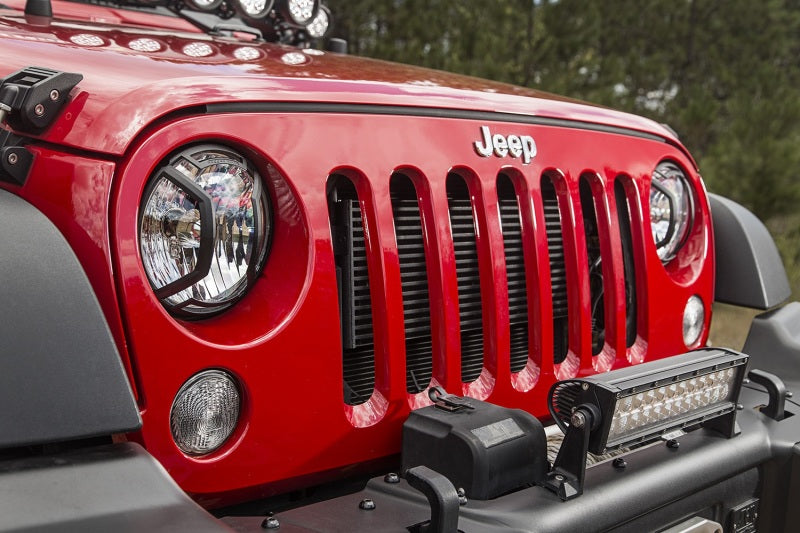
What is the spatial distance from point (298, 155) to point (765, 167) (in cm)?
692

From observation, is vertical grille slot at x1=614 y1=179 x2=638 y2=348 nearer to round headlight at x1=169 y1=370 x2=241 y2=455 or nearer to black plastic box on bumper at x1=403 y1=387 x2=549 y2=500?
black plastic box on bumper at x1=403 y1=387 x2=549 y2=500

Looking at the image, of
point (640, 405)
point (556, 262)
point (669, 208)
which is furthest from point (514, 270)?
point (669, 208)

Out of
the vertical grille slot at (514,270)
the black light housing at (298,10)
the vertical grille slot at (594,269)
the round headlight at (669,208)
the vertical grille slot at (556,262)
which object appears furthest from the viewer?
the black light housing at (298,10)

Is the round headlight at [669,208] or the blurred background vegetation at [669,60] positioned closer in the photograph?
the round headlight at [669,208]

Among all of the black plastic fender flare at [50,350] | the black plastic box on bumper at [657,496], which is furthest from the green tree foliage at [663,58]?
the black plastic fender flare at [50,350]

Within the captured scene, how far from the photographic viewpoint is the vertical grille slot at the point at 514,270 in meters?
2.24

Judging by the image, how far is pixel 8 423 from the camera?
128 centimetres

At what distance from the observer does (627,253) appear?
98.8 inches

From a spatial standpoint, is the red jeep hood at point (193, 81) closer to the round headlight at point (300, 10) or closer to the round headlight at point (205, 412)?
the round headlight at point (205, 412)

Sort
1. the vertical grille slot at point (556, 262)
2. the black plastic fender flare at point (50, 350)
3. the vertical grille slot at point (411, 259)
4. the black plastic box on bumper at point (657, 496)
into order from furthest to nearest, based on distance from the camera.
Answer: the vertical grille slot at point (556, 262) < the vertical grille slot at point (411, 259) < the black plastic box on bumper at point (657, 496) < the black plastic fender flare at point (50, 350)

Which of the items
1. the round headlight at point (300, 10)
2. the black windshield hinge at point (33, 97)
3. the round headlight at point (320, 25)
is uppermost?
the round headlight at point (300, 10)

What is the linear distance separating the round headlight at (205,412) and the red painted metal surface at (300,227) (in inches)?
0.9

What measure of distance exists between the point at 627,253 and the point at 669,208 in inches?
9.0

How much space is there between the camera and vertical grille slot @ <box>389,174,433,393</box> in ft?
6.50
